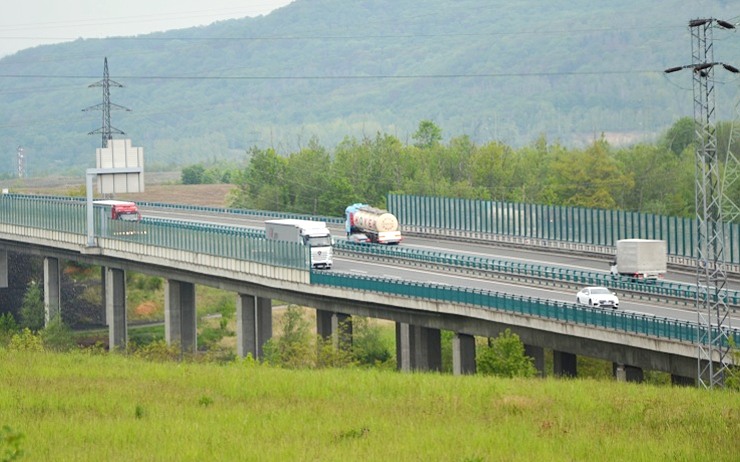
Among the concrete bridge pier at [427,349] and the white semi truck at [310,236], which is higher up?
the white semi truck at [310,236]

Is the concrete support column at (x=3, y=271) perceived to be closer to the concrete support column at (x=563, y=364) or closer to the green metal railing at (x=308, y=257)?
the green metal railing at (x=308, y=257)

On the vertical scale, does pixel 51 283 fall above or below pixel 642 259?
below

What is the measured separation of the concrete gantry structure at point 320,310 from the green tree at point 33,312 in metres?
4.47

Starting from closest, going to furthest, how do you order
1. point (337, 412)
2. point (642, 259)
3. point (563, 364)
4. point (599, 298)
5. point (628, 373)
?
1. point (337, 412)
2. point (628, 373)
3. point (599, 298)
4. point (642, 259)
5. point (563, 364)

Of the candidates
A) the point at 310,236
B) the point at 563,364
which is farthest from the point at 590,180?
the point at 563,364

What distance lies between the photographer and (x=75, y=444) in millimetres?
31891

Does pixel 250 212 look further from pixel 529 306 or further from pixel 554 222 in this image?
pixel 529 306

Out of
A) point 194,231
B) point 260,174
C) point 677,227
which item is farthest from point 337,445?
point 260,174

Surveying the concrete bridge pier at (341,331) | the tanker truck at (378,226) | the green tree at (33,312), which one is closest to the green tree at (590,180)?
the tanker truck at (378,226)

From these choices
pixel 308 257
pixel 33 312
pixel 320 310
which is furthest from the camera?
pixel 33 312

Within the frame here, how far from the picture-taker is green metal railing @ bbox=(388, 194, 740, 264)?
81938mm

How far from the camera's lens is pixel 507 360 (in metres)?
60.3

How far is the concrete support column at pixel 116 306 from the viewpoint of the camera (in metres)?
105

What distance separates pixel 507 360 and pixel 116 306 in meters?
52.0
